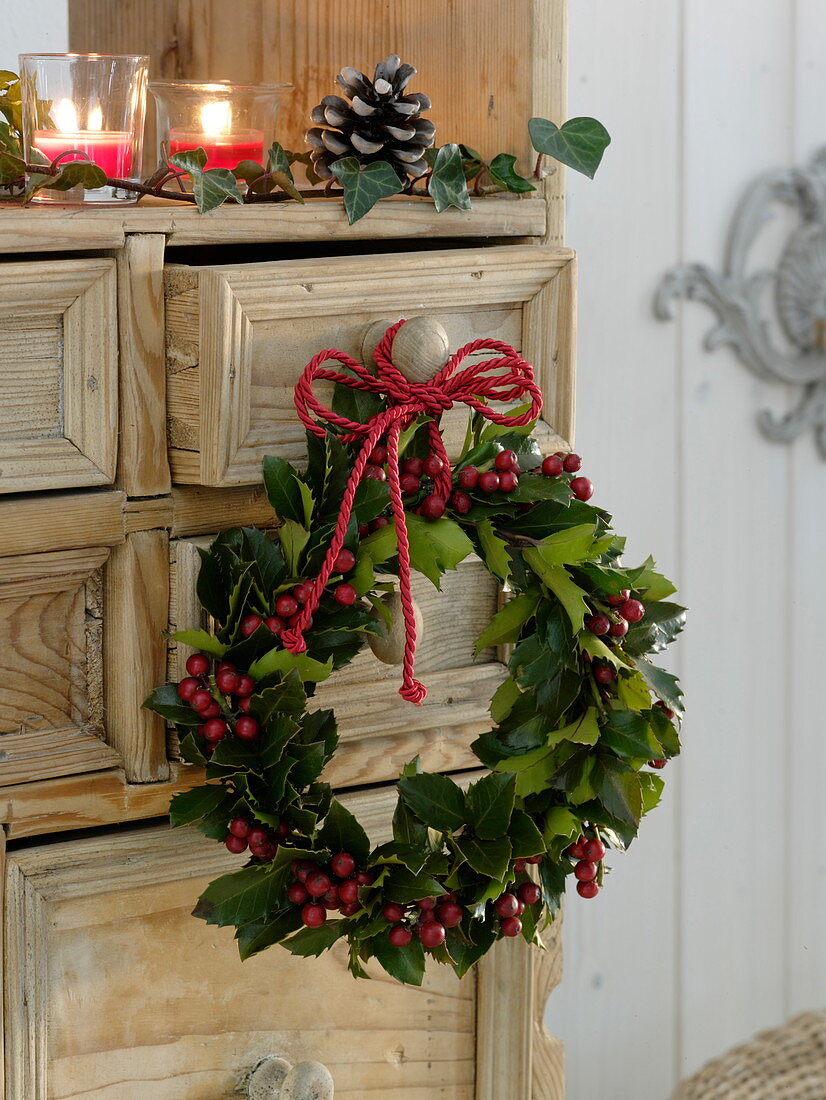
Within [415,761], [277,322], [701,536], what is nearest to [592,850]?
[415,761]


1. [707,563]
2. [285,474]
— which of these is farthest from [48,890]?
[707,563]

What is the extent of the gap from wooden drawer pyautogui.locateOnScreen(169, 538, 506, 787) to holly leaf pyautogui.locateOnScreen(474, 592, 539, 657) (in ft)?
0.14

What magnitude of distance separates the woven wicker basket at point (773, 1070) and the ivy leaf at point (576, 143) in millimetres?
793

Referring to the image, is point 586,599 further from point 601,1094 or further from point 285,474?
point 601,1094

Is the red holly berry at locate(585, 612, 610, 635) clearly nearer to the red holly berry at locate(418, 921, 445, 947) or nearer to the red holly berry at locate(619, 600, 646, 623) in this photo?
the red holly berry at locate(619, 600, 646, 623)

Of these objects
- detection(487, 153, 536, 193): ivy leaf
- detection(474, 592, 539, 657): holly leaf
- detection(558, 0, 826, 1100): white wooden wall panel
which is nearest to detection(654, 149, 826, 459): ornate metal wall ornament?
detection(558, 0, 826, 1100): white wooden wall panel

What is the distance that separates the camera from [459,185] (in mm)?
745

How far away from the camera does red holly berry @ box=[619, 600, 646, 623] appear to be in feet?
2.30

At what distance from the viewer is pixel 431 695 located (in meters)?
0.79

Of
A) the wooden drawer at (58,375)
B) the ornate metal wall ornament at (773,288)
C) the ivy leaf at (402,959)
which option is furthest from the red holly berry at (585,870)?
the ornate metal wall ornament at (773,288)

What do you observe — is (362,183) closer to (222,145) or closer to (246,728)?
(222,145)

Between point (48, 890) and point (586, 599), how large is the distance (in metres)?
0.33

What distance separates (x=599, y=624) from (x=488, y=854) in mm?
136

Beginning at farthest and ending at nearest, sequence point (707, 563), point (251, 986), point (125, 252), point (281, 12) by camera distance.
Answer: point (707, 563), point (281, 12), point (251, 986), point (125, 252)
